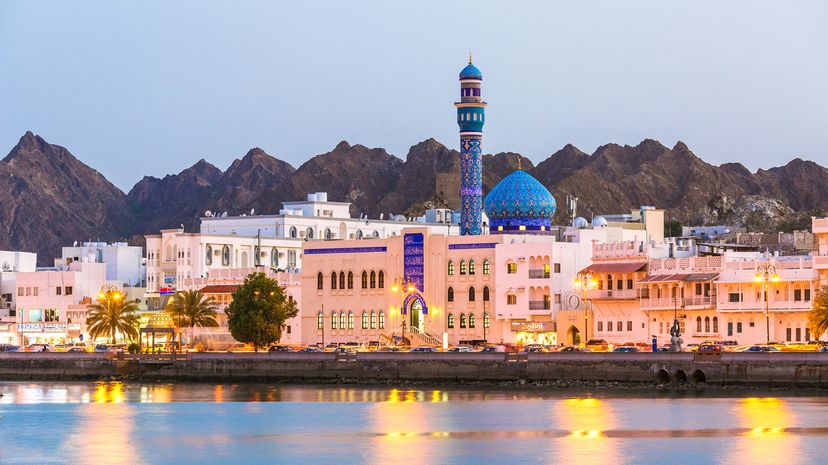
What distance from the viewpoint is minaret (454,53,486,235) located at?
12950cm

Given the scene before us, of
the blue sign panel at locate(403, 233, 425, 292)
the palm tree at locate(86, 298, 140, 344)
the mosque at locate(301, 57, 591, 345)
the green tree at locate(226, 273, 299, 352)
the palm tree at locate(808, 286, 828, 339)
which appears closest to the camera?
the palm tree at locate(808, 286, 828, 339)

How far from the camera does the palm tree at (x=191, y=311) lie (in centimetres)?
11931

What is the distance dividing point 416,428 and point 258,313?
38628 millimetres

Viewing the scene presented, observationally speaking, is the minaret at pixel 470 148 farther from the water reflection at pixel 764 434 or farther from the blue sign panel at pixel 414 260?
the water reflection at pixel 764 434

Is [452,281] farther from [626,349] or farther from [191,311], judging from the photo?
[626,349]

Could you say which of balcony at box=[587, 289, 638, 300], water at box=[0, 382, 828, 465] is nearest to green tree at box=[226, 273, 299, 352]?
water at box=[0, 382, 828, 465]

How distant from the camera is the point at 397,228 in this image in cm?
16362

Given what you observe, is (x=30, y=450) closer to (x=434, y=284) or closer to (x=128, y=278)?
(x=434, y=284)

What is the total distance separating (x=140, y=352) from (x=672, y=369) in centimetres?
3527

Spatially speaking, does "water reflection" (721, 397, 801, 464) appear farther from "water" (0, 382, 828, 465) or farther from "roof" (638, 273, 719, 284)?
"roof" (638, 273, 719, 284)

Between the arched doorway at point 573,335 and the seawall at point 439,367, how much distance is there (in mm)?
13622

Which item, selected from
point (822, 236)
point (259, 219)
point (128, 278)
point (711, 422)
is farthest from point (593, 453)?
point (128, 278)

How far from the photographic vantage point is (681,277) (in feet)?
348

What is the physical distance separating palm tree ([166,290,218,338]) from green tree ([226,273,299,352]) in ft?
21.0
